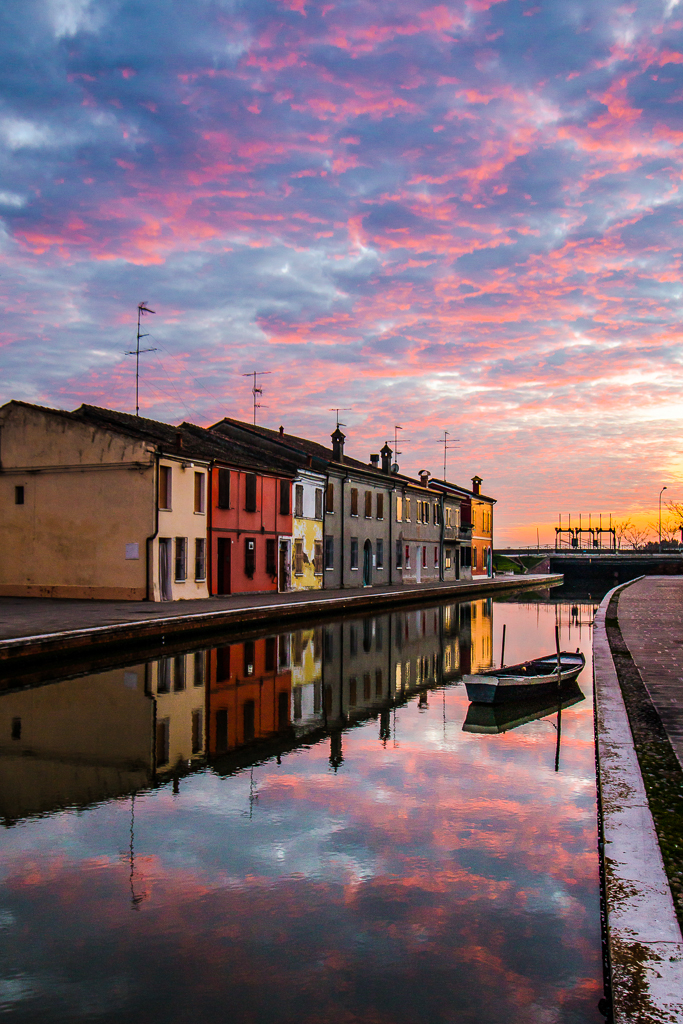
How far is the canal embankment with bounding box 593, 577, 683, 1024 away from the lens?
4.43 meters

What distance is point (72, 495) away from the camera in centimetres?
3212

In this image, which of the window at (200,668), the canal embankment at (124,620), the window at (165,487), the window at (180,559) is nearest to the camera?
the window at (200,668)

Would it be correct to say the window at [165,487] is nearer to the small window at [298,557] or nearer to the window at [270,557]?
the window at [270,557]

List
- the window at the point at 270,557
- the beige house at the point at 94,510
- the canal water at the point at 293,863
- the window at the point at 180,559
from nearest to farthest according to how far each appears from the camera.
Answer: the canal water at the point at 293,863 → the beige house at the point at 94,510 → the window at the point at 180,559 → the window at the point at 270,557

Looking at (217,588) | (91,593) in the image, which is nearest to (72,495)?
(91,593)

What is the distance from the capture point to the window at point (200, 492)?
34.2 meters

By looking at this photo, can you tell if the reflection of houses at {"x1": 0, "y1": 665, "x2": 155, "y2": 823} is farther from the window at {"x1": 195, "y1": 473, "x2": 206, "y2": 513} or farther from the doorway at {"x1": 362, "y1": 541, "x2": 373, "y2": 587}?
the doorway at {"x1": 362, "y1": 541, "x2": 373, "y2": 587}

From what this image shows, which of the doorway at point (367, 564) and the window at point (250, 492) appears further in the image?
the doorway at point (367, 564)

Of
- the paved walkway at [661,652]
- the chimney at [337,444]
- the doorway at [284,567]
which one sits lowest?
the paved walkway at [661,652]

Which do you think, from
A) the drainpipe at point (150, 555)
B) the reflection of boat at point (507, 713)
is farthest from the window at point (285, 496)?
the reflection of boat at point (507, 713)

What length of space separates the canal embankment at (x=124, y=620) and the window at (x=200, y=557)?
56.3 inches

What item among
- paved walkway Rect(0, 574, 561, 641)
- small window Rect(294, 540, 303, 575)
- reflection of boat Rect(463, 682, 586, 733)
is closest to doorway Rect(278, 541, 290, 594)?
small window Rect(294, 540, 303, 575)

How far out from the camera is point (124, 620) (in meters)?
21.6

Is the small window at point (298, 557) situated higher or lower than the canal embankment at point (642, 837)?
higher
